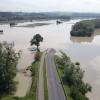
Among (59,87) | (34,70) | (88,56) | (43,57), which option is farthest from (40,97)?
(88,56)

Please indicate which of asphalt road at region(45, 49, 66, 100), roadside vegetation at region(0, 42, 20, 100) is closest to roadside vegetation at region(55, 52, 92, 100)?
asphalt road at region(45, 49, 66, 100)

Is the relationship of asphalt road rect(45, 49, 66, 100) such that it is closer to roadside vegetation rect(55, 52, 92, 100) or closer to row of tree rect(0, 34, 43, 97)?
roadside vegetation rect(55, 52, 92, 100)

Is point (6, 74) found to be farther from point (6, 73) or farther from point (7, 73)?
point (7, 73)

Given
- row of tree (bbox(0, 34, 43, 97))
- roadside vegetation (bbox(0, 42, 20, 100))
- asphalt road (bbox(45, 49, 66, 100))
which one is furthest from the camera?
row of tree (bbox(0, 34, 43, 97))

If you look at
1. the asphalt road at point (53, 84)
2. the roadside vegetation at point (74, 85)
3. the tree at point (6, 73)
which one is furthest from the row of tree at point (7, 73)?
the roadside vegetation at point (74, 85)

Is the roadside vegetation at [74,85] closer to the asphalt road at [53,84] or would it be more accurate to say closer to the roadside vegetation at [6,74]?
the asphalt road at [53,84]

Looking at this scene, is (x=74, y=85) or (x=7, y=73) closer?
(x=74, y=85)

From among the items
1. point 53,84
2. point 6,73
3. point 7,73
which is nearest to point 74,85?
point 53,84

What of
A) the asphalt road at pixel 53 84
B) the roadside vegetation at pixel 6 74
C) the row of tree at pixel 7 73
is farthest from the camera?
the row of tree at pixel 7 73

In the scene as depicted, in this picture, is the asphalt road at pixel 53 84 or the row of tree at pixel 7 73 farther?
the row of tree at pixel 7 73

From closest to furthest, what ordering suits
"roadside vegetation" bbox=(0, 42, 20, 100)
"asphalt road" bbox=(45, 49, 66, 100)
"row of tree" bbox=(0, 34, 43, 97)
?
"asphalt road" bbox=(45, 49, 66, 100) → "roadside vegetation" bbox=(0, 42, 20, 100) → "row of tree" bbox=(0, 34, 43, 97)

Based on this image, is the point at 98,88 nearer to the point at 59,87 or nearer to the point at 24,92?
the point at 59,87
